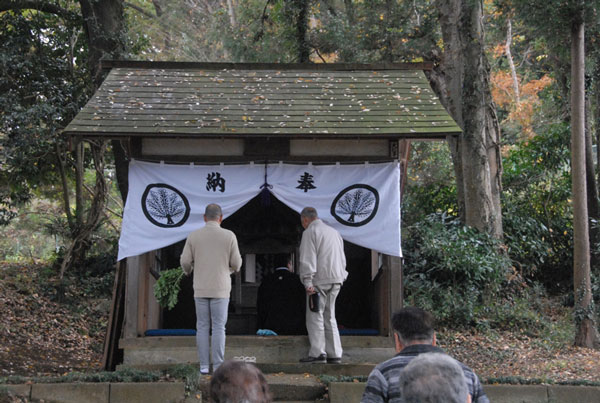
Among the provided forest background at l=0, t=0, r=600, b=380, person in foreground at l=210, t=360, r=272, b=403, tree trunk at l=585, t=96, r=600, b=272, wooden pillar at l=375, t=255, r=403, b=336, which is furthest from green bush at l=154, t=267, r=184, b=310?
tree trunk at l=585, t=96, r=600, b=272

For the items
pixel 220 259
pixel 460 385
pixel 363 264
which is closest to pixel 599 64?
pixel 363 264

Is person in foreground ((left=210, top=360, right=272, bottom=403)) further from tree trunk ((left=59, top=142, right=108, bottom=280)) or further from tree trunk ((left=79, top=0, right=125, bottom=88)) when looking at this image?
tree trunk ((left=79, top=0, right=125, bottom=88))

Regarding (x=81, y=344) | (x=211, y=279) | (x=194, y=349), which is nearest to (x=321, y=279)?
(x=211, y=279)

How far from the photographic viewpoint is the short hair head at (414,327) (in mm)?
3920

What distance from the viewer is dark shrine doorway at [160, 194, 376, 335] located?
435 inches

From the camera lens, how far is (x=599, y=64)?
15.7m

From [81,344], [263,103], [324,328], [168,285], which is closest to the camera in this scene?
[324,328]

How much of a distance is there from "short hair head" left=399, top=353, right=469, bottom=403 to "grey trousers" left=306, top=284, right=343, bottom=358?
17.5 ft

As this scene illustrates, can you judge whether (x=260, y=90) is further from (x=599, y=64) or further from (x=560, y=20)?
(x=599, y=64)

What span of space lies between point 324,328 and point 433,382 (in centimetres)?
564

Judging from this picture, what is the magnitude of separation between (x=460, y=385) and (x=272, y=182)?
6190 mm

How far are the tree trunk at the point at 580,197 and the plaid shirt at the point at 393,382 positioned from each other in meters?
8.26

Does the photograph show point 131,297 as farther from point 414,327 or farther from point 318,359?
point 414,327

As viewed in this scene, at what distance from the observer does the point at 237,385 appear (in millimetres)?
3096
